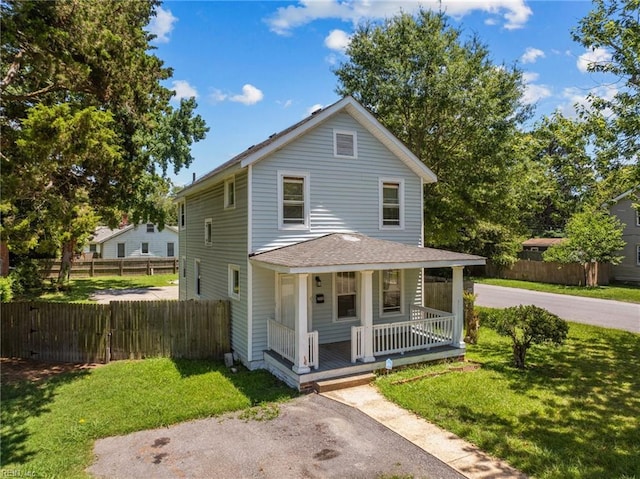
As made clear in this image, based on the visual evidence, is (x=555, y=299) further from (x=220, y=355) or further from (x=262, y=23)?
(x=262, y=23)

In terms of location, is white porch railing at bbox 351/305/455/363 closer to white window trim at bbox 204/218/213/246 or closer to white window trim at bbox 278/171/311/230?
white window trim at bbox 278/171/311/230

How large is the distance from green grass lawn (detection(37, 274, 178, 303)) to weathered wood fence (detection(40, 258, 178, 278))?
0.98 meters

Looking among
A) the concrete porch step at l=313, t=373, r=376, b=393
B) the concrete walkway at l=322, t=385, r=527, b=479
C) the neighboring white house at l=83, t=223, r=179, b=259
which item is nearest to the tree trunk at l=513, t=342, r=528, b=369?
the concrete porch step at l=313, t=373, r=376, b=393

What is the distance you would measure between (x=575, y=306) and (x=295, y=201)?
16733mm

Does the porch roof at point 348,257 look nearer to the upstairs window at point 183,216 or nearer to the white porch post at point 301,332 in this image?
the white porch post at point 301,332

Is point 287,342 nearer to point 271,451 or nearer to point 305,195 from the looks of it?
point 271,451

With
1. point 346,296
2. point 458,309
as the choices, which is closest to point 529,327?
point 458,309

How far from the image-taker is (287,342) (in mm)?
10078

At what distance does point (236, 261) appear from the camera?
12.0 metres

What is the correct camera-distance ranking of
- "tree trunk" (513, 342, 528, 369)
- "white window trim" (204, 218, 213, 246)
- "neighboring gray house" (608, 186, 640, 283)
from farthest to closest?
"neighboring gray house" (608, 186, 640, 283) < "white window trim" (204, 218, 213, 246) < "tree trunk" (513, 342, 528, 369)

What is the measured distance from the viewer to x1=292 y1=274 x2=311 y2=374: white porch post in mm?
9297

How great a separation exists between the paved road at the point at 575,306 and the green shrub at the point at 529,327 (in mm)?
7454

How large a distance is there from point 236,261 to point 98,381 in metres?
4.74

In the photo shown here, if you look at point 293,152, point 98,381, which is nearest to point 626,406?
point 293,152
